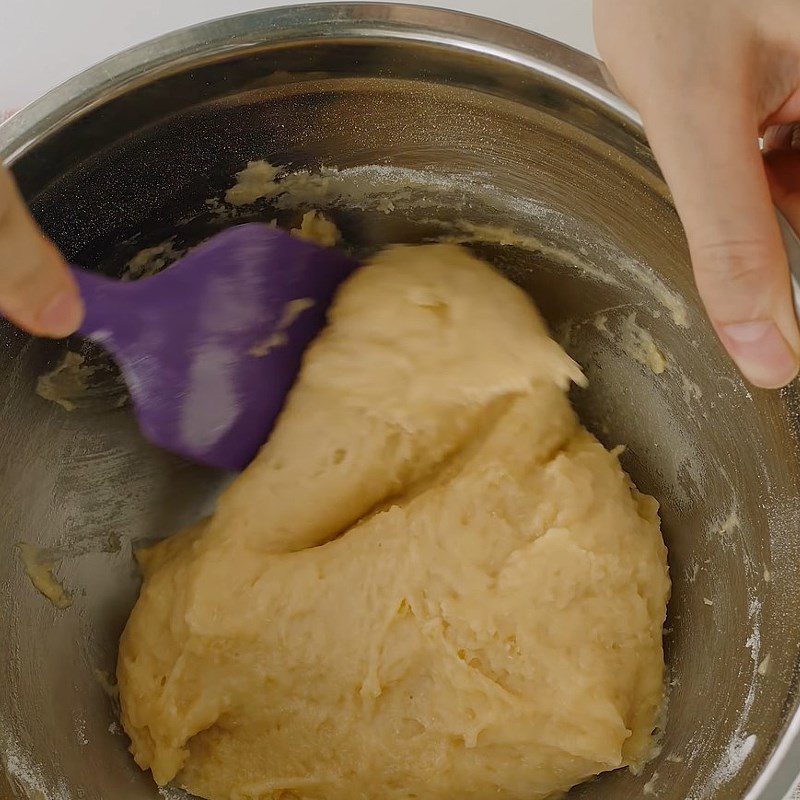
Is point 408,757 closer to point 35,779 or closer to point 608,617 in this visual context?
point 608,617

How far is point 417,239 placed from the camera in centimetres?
181

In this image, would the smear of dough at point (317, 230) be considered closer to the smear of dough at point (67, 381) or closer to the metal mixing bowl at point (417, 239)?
the metal mixing bowl at point (417, 239)

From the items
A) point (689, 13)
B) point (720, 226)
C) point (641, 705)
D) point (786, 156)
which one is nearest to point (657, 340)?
point (786, 156)

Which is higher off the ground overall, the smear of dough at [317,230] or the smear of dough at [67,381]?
the smear of dough at [317,230]

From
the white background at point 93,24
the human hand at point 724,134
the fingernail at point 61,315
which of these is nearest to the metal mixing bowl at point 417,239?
the human hand at point 724,134

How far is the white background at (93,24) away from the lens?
1.88 m

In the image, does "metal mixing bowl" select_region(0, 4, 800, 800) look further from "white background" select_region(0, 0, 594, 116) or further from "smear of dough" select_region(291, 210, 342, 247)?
"white background" select_region(0, 0, 594, 116)

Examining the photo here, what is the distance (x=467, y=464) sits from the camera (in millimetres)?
1655

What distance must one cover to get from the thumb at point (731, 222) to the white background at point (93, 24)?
31.3 inches

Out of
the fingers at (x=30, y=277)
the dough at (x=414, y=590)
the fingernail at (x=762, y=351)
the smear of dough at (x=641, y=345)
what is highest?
the fingers at (x=30, y=277)

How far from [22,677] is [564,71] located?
1509mm

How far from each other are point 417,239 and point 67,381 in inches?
32.2

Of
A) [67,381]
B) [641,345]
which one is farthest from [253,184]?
[641,345]

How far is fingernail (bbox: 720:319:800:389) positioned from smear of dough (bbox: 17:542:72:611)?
1.39m
